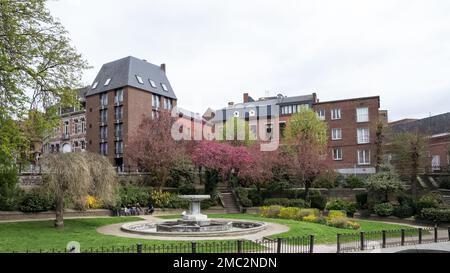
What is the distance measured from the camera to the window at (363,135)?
50.5m

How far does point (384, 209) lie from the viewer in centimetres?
3155

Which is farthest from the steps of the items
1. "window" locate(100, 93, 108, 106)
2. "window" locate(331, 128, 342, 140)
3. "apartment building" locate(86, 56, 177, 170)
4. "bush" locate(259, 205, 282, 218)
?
"window" locate(100, 93, 108, 106)

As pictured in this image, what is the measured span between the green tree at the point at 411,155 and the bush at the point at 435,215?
6174 mm

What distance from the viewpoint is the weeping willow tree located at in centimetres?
2139

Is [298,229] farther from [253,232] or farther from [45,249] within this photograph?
[45,249]

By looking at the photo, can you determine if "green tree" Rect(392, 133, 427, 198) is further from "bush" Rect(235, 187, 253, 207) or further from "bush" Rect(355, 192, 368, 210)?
"bush" Rect(235, 187, 253, 207)

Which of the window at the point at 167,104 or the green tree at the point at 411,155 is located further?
the window at the point at 167,104

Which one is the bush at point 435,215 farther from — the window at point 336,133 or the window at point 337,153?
the window at point 336,133

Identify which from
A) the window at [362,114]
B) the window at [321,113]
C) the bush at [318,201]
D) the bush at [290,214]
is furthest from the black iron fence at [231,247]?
the window at [321,113]

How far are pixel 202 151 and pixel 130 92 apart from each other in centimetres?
2132

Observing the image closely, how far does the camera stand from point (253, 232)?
21.2 meters

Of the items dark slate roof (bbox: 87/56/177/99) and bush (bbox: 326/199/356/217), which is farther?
dark slate roof (bbox: 87/56/177/99)

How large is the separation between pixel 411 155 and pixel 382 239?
18976mm

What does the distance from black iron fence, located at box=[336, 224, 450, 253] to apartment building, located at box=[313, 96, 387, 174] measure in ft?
95.1
